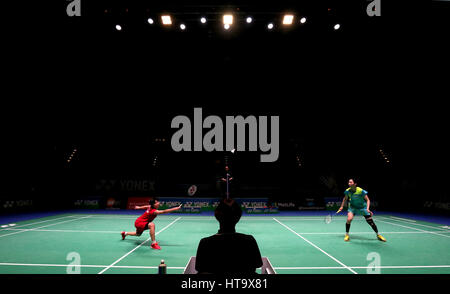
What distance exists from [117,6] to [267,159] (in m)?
16.2

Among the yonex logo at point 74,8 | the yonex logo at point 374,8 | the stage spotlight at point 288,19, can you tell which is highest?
the stage spotlight at point 288,19

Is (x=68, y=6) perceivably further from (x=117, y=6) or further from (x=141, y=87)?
(x=141, y=87)

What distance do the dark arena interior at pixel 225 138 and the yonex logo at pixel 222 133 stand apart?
121mm

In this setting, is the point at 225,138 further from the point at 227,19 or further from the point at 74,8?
the point at 74,8

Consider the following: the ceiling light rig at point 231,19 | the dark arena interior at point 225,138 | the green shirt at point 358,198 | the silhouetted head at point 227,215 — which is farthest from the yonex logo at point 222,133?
the silhouetted head at point 227,215

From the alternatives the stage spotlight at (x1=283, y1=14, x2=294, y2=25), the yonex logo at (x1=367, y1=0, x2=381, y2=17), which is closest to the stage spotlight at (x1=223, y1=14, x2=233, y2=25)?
the stage spotlight at (x1=283, y1=14, x2=294, y2=25)

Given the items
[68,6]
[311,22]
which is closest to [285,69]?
[311,22]

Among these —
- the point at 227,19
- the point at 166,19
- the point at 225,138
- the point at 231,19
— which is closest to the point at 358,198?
the point at 231,19

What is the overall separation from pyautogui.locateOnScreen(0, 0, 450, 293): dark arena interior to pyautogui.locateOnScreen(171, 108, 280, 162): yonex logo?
4.8 inches

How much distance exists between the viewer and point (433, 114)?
15.0 metres

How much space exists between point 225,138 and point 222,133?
73cm

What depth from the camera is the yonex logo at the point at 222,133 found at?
18.0 m

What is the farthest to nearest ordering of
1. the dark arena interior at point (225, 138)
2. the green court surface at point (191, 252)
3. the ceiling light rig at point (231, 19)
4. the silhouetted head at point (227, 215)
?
the ceiling light rig at point (231, 19) → the dark arena interior at point (225, 138) → the green court surface at point (191, 252) → the silhouetted head at point (227, 215)

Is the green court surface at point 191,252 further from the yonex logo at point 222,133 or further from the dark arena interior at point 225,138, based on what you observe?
the yonex logo at point 222,133
